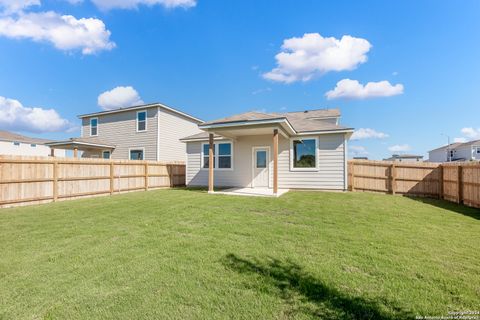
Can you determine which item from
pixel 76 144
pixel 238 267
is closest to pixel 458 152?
pixel 238 267

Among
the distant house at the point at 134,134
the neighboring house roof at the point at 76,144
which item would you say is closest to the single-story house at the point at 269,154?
the distant house at the point at 134,134

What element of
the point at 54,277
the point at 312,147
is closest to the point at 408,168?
the point at 312,147

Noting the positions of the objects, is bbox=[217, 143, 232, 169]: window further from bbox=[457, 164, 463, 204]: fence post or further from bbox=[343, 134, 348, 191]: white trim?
bbox=[457, 164, 463, 204]: fence post

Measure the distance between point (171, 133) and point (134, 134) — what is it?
9.27ft

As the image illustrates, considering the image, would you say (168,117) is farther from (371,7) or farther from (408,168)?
(408,168)

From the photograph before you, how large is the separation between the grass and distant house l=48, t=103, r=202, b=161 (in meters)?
11.7

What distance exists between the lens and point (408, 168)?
10500 mm

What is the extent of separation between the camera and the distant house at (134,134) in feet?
54.8

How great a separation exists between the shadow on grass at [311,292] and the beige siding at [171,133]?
14.9 m

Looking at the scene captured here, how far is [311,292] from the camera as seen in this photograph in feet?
8.12

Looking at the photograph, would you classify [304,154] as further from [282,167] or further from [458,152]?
[458,152]

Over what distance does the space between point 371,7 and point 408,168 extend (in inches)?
289

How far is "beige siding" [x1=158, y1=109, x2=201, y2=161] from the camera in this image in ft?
55.6

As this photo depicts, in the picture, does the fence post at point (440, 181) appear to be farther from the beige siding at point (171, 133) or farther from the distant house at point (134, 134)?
the distant house at point (134, 134)
